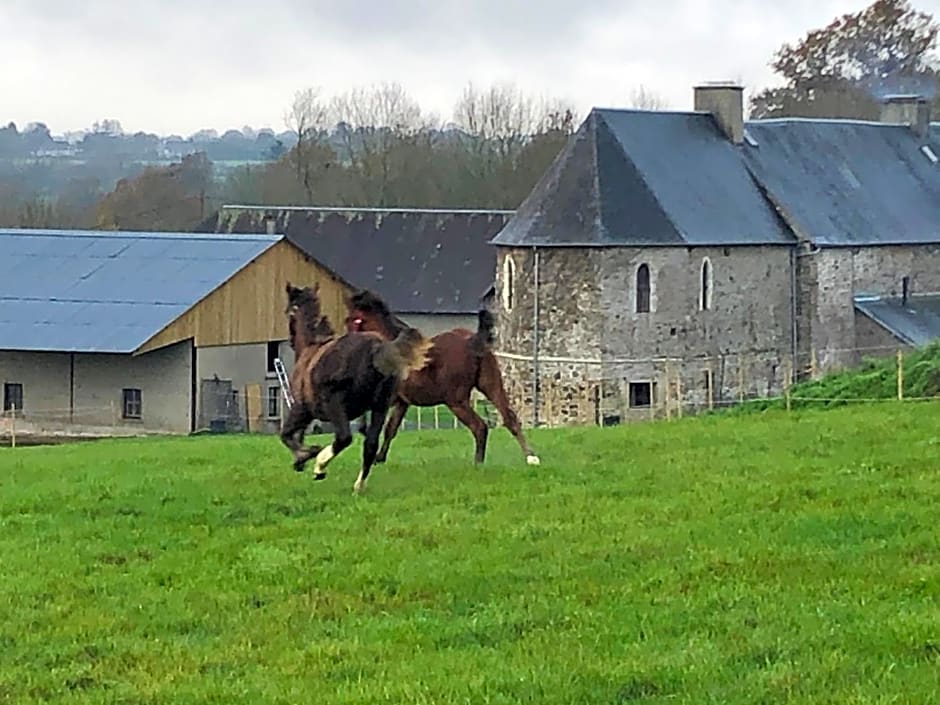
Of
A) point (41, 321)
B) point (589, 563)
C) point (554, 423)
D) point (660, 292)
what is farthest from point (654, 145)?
point (589, 563)

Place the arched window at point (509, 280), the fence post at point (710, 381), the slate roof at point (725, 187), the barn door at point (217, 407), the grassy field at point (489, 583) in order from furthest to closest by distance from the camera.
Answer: the fence post at point (710, 381)
the arched window at point (509, 280)
the slate roof at point (725, 187)
the barn door at point (217, 407)
the grassy field at point (489, 583)

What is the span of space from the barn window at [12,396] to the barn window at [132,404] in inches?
112

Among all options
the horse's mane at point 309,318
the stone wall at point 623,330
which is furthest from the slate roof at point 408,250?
the horse's mane at point 309,318

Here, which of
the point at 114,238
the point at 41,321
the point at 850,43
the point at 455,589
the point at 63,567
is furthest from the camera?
the point at 850,43

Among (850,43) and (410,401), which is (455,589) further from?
(850,43)

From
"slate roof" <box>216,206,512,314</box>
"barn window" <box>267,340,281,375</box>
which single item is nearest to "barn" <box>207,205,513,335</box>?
"slate roof" <box>216,206,512,314</box>

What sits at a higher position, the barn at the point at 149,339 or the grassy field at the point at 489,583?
the barn at the point at 149,339

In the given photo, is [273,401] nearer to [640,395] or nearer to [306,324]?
[640,395]

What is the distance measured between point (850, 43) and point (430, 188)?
23171 mm

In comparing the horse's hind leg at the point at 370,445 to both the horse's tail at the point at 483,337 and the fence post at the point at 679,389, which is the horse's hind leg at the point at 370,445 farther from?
the fence post at the point at 679,389

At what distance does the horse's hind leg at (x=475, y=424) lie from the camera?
55.6ft

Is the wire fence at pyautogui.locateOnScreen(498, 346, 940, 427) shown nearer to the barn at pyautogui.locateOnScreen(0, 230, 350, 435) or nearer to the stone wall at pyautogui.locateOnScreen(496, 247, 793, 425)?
the stone wall at pyautogui.locateOnScreen(496, 247, 793, 425)

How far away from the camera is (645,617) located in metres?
9.30

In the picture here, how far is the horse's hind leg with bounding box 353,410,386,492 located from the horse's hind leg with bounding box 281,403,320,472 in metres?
0.61
